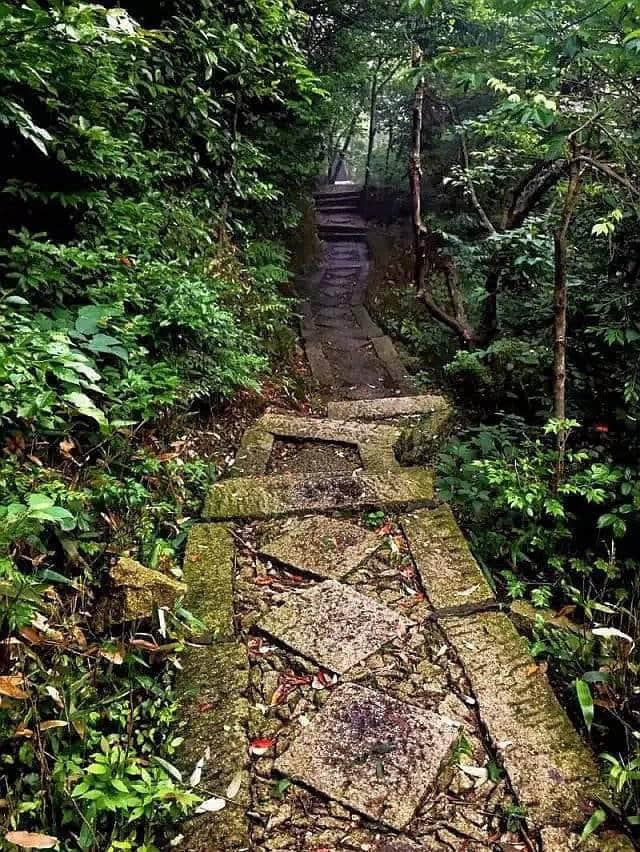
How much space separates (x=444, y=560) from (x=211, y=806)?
1.38 m

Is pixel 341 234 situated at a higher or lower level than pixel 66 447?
lower

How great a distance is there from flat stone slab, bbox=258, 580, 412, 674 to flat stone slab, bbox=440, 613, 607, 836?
26cm

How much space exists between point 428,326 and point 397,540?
5528 millimetres

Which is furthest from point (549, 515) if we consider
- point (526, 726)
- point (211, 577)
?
point (211, 577)

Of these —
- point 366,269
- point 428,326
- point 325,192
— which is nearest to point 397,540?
point 428,326

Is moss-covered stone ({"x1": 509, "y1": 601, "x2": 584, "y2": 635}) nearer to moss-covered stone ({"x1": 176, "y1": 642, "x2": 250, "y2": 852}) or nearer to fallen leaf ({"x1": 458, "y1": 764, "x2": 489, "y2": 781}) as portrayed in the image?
fallen leaf ({"x1": 458, "y1": 764, "x2": 489, "y2": 781})

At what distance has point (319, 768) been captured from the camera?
160cm

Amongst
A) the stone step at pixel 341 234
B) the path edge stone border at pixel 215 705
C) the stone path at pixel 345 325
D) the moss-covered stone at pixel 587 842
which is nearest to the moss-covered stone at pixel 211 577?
the path edge stone border at pixel 215 705

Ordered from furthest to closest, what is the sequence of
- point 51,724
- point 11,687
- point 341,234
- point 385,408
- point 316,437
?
point 341,234
point 385,408
point 316,437
point 51,724
point 11,687

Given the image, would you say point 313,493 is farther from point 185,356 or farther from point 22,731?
point 22,731

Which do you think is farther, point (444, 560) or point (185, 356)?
point (185, 356)

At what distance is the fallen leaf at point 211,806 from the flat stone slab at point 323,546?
102 cm

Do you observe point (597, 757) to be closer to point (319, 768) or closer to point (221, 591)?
point (319, 768)

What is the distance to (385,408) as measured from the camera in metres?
4.54
